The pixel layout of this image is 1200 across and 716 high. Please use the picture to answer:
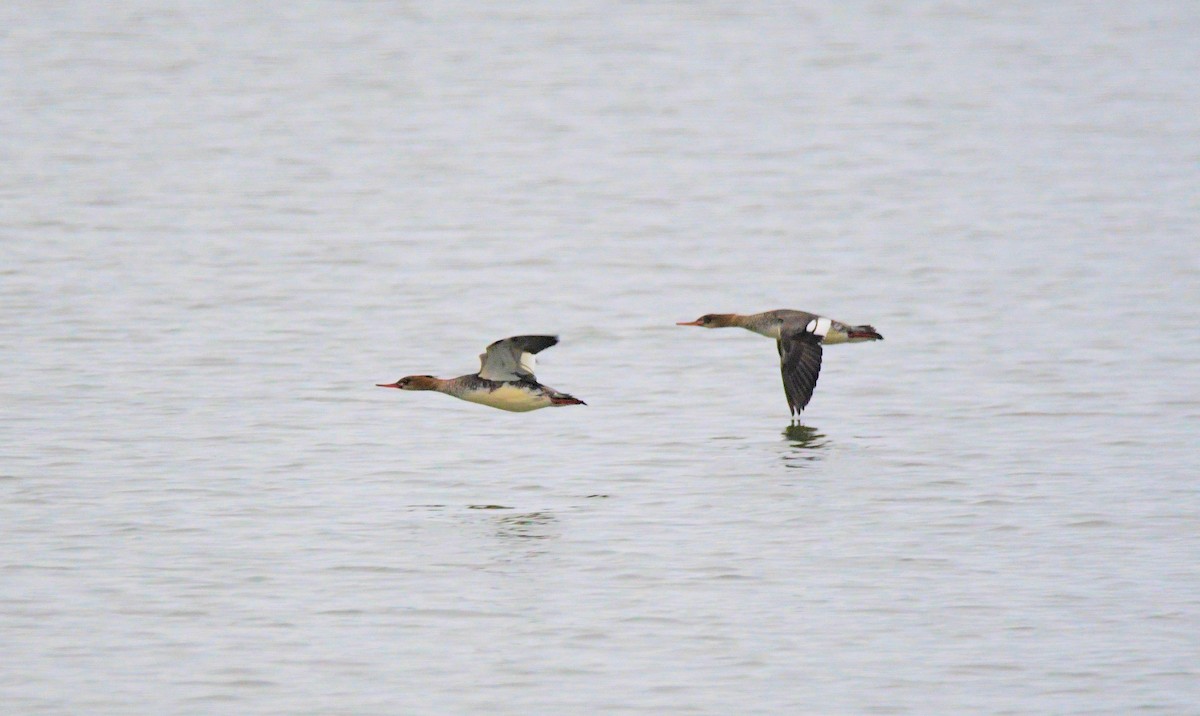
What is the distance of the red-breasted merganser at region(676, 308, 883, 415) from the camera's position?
14.9 m

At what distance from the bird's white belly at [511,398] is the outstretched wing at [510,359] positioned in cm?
10

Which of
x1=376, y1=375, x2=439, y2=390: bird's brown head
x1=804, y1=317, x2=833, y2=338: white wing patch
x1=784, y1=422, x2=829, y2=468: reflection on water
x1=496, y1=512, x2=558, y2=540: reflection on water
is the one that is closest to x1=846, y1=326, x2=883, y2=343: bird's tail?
x1=804, y1=317, x2=833, y2=338: white wing patch

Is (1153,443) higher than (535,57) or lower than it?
lower

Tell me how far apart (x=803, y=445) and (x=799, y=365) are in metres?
0.75

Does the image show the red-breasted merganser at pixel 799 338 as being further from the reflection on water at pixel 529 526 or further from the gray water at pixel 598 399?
the reflection on water at pixel 529 526

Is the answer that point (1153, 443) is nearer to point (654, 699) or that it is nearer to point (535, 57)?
point (654, 699)

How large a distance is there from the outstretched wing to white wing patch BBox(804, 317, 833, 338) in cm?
282

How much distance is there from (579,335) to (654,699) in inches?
383

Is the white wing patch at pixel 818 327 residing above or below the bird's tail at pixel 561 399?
above

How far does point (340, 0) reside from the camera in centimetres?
4606

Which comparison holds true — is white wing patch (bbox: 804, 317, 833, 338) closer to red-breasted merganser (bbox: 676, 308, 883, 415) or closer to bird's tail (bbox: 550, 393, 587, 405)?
red-breasted merganser (bbox: 676, 308, 883, 415)

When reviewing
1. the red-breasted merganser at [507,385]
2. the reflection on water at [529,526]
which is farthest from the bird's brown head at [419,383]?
the reflection on water at [529,526]

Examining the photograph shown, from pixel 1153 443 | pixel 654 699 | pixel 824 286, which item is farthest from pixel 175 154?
pixel 654 699

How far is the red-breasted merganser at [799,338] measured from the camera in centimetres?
1486
